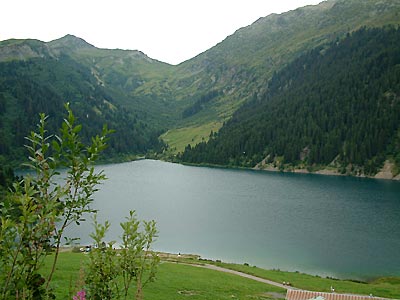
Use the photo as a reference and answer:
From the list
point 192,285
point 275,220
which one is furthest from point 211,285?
point 275,220

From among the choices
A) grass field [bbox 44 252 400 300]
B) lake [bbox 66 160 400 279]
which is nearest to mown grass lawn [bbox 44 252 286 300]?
grass field [bbox 44 252 400 300]

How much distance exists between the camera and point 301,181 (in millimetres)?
163250

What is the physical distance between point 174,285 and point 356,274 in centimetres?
3286

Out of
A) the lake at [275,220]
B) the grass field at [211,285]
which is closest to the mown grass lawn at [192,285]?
the grass field at [211,285]

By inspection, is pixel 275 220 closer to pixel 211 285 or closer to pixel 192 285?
pixel 211 285

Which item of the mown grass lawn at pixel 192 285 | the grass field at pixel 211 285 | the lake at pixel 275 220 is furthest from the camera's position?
the lake at pixel 275 220

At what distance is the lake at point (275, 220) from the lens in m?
64.1

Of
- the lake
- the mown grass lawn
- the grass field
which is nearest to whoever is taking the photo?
the mown grass lawn

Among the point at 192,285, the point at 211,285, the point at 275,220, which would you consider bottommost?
the point at 275,220

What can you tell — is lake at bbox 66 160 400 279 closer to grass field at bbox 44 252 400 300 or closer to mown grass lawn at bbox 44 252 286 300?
grass field at bbox 44 252 400 300

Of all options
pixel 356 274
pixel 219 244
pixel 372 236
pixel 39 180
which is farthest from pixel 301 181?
pixel 39 180

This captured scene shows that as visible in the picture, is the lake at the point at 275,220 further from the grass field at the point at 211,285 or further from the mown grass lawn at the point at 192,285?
the mown grass lawn at the point at 192,285

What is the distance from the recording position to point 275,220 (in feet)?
299

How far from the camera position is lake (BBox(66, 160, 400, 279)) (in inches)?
2522
